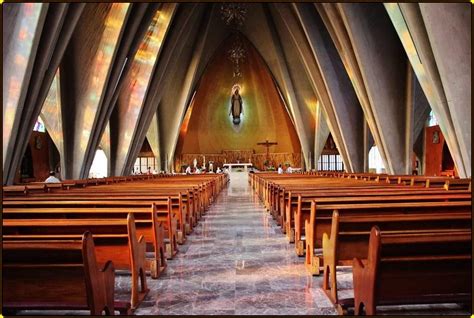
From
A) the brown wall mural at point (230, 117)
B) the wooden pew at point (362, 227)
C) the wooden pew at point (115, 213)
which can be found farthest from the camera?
the brown wall mural at point (230, 117)

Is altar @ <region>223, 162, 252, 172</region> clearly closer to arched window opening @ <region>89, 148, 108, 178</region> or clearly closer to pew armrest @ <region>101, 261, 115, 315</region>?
arched window opening @ <region>89, 148, 108, 178</region>

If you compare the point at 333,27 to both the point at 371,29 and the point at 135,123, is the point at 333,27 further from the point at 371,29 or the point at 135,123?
the point at 135,123

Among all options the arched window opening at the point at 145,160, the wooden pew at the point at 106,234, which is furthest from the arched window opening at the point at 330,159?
the wooden pew at the point at 106,234

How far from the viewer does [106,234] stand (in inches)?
149

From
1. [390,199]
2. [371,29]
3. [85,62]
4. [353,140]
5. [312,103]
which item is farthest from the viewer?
[312,103]

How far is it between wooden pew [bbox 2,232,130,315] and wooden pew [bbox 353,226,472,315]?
170cm

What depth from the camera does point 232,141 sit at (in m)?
35.0

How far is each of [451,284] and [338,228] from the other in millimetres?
987

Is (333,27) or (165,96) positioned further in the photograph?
(165,96)

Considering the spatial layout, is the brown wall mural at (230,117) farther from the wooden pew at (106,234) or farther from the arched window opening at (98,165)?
the wooden pew at (106,234)

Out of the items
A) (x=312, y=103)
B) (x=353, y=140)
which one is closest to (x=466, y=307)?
(x=353, y=140)

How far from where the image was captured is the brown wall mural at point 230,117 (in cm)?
3325

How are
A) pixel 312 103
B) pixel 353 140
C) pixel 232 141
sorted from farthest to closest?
pixel 232 141
pixel 312 103
pixel 353 140

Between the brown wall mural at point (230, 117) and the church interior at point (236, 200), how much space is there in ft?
23.9
